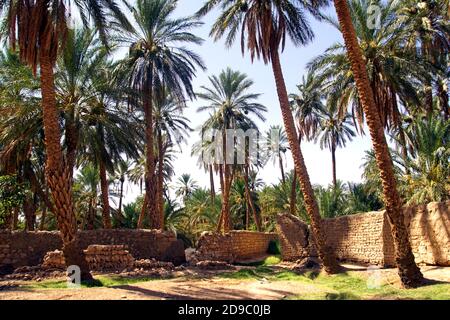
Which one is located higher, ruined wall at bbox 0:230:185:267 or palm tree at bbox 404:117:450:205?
palm tree at bbox 404:117:450:205

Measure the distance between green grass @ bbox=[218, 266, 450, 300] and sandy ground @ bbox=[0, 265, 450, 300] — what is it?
2.07 feet

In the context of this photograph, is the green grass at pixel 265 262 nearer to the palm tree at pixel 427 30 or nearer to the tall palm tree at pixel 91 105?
the tall palm tree at pixel 91 105

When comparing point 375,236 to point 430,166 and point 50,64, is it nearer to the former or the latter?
point 430,166

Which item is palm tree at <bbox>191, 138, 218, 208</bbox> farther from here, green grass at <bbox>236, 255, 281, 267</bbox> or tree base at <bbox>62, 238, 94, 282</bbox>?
tree base at <bbox>62, 238, 94, 282</bbox>

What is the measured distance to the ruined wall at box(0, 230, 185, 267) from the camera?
17.6m

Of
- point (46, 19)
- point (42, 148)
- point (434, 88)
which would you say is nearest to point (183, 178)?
point (42, 148)

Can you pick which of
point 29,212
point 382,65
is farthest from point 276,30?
point 29,212

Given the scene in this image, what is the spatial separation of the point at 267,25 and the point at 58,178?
1060 cm

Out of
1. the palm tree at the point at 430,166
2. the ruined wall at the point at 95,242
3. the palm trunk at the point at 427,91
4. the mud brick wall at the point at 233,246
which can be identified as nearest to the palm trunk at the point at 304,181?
the palm tree at the point at 430,166

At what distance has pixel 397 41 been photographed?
21234 mm

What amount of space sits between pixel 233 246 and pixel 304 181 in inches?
385

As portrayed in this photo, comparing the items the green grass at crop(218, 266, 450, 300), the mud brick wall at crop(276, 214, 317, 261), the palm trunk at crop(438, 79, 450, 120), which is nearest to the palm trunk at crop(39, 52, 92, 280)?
the green grass at crop(218, 266, 450, 300)

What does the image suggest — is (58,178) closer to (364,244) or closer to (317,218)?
(317,218)

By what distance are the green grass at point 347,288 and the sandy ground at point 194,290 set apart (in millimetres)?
631
